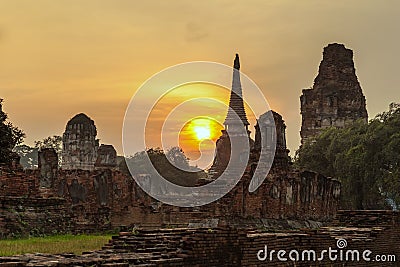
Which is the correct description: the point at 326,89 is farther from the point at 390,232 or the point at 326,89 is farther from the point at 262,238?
the point at 262,238

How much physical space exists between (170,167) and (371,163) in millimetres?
33484

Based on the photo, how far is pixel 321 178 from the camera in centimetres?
2670

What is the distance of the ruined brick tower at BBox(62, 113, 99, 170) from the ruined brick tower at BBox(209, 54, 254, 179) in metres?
16.1

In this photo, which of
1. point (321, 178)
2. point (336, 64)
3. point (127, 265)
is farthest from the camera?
point (336, 64)

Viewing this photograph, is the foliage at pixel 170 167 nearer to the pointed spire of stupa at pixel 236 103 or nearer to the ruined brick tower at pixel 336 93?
the ruined brick tower at pixel 336 93

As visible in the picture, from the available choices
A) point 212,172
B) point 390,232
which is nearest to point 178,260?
point 390,232

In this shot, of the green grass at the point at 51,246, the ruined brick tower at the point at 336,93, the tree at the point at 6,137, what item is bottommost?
the green grass at the point at 51,246

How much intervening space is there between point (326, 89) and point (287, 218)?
28.5 meters

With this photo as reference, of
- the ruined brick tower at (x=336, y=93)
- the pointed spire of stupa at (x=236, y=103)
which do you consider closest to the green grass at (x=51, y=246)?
the pointed spire of stupa at (x=236, y=103)

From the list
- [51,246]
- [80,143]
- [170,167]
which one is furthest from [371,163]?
[170,167]

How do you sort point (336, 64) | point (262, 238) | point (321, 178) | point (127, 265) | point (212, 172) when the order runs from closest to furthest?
1. point (127, 265)
2. point (262, 238)
3. point (321, 178)
4. point (212, 172)
5. point (336, 64)

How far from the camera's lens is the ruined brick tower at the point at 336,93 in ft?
168

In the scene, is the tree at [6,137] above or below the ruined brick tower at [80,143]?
below

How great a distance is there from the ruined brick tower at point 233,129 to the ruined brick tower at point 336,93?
14.2 meters
